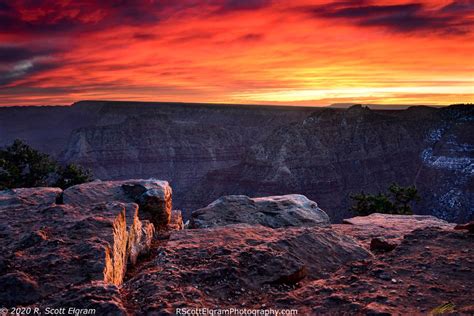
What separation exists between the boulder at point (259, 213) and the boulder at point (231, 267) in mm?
4122

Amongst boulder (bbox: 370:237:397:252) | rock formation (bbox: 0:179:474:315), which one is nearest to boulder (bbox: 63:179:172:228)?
rock formation (bbox: 0:179:474:315)

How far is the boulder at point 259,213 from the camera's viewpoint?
44.1 ft

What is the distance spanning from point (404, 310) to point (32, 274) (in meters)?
5.61

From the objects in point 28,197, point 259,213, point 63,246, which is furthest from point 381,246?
point 28,197

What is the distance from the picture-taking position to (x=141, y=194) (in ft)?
40.0

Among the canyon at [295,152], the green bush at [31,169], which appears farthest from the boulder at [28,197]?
the canyon at [295,152]

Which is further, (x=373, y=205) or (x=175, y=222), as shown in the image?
(x=373, y=205)

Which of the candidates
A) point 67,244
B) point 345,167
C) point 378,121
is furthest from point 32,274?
point 378,121

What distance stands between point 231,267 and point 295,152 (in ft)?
291

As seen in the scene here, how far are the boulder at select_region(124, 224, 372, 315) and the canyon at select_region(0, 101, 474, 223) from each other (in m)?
64.9

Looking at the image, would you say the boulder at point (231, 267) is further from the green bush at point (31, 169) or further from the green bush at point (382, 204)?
the green bush at point (382, 204)

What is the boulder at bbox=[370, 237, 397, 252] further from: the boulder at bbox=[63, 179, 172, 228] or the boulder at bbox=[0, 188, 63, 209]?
the boulder at bbox=[0, 188, 63, 209]

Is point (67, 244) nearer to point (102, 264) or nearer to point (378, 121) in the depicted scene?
point (102, 264)

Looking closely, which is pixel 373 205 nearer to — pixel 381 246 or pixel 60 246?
pixel 381 246
